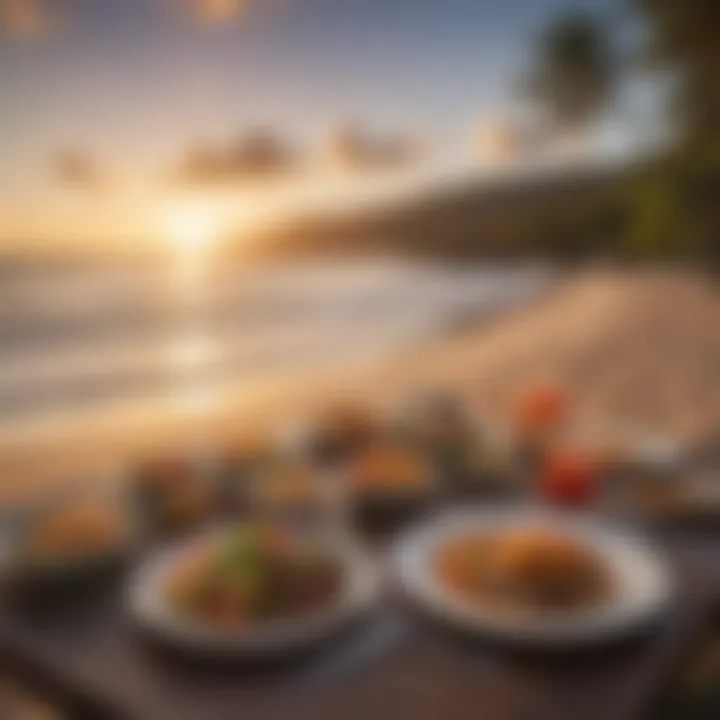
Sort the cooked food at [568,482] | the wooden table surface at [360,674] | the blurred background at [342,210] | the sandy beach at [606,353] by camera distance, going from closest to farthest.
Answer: the wooden table surface at [360,674], the cooked food at [568,482], the blurred background at [342,210], the sandy beach at [606,353]

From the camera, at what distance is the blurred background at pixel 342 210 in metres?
1.43

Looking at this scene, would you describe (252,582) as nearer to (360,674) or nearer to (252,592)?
(252,592)

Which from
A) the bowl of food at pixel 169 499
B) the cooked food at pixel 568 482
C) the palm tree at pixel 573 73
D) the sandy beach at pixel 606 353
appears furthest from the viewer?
the sandy beach at pixel 606 353

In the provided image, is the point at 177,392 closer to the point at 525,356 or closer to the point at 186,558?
the point at 186,558

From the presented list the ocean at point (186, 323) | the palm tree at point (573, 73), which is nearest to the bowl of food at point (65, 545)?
the ocean at point (186, 323)

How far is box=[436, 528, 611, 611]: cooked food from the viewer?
1026mm

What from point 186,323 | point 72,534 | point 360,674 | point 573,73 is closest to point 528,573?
point 360,674

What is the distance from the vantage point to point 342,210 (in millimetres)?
1701

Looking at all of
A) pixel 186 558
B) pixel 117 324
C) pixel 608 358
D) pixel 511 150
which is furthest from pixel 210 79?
pixel 608 358

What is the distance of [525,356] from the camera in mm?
1975

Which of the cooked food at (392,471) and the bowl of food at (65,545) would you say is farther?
the cooked food at (392,471)

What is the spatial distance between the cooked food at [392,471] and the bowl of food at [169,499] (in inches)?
7.0

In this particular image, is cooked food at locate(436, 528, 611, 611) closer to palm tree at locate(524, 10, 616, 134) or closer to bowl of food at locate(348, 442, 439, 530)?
bowl of food at locate(348, 442, 439, 530)

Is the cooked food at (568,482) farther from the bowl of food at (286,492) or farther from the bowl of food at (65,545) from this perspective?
the bowl of food at (65,545)
